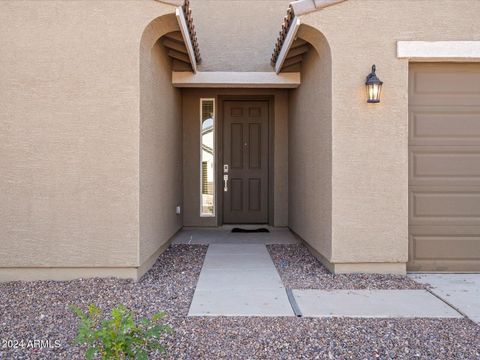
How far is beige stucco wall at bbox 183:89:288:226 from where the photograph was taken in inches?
315

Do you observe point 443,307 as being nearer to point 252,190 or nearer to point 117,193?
point 117,193

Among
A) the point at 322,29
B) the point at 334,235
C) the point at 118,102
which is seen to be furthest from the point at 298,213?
the point at 118,102

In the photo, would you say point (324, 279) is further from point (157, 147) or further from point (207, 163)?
point (207, 163)

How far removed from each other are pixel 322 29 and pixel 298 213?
10.8 ft

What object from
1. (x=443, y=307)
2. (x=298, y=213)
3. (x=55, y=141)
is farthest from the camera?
(x=298, y=213)

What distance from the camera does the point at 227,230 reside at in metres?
7.95

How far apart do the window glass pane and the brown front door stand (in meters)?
0.27

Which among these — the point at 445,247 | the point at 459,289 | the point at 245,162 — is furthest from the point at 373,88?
the point at 245,162

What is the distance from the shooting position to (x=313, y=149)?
5.68 m

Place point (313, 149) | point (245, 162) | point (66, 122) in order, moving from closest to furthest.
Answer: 1. point (66, 122)
2. point (313, 149)
3. point (245, 162)

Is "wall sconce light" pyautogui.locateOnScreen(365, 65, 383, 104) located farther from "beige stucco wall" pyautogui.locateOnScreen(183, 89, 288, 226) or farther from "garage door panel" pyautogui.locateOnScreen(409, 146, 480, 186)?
"beige stucco wall" pyautogui.locateOnScreen(183, 89, 288, 226)

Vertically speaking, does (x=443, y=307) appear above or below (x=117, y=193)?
below

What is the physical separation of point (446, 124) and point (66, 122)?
466cm

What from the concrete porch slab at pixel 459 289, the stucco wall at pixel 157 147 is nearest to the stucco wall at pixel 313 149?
the concrete porch slab at pixel 459 289
